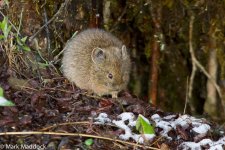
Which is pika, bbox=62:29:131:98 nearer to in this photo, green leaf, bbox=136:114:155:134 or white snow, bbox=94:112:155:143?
white snow, bbox=94:112:155:143

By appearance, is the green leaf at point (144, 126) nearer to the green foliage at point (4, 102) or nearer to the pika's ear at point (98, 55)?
the green foliage at point (4, 102)

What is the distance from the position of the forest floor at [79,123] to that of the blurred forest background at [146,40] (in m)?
0.34

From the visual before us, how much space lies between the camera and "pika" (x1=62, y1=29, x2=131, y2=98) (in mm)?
5984

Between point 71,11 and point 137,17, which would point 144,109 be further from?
point 137,17

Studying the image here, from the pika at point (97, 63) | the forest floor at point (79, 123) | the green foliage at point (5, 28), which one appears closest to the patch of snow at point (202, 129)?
the forest floor at point (79, 123)

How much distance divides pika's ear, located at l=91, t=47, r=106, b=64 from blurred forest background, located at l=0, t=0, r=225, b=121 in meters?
0.54

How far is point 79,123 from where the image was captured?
4848mm

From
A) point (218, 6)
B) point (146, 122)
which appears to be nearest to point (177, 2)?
point (218, 6)

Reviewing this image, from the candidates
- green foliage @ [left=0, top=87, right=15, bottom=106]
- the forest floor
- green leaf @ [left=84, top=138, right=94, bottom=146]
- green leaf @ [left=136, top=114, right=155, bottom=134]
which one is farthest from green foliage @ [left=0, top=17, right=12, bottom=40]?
green leaf @ [left=136, top=114, right=155, bottom=134]

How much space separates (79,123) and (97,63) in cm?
144

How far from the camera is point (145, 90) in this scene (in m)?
9.16

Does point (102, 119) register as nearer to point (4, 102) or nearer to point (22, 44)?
point (4, 102)

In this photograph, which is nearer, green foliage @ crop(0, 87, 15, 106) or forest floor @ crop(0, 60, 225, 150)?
forest floor @ crop(0, 60, 225, 150)

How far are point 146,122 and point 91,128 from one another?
0.54 meters
